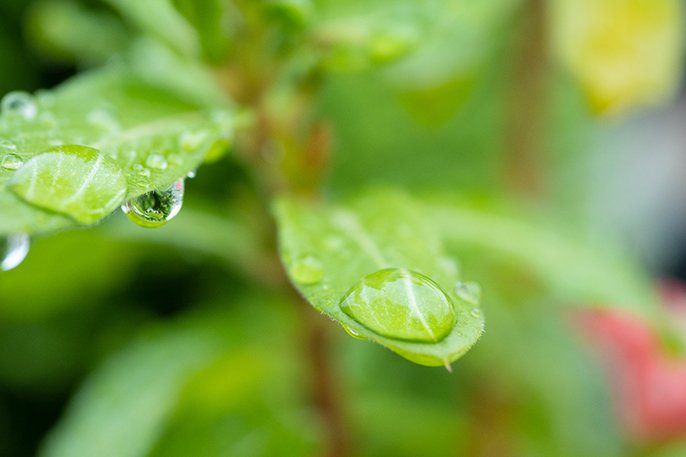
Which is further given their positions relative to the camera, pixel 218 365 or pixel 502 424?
pixel 502 424

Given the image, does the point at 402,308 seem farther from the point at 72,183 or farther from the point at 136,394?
the point at 136,394

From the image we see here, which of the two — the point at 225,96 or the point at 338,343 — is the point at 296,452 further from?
the point at 225,96

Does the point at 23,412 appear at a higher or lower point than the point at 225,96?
lower

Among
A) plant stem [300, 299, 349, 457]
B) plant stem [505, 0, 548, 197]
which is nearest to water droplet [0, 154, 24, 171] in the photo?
plant stem [300, 299, 349, 457]

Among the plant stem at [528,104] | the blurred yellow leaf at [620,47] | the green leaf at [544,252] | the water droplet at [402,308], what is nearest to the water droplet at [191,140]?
the water droplet at [402,308]

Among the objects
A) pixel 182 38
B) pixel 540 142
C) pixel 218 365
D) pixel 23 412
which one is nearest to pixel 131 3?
pixel 182 38

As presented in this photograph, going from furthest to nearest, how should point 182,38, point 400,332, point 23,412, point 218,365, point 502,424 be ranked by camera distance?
point 23,412 → point 502,424 → point 218,365 → point 182,38 → point 400,332
